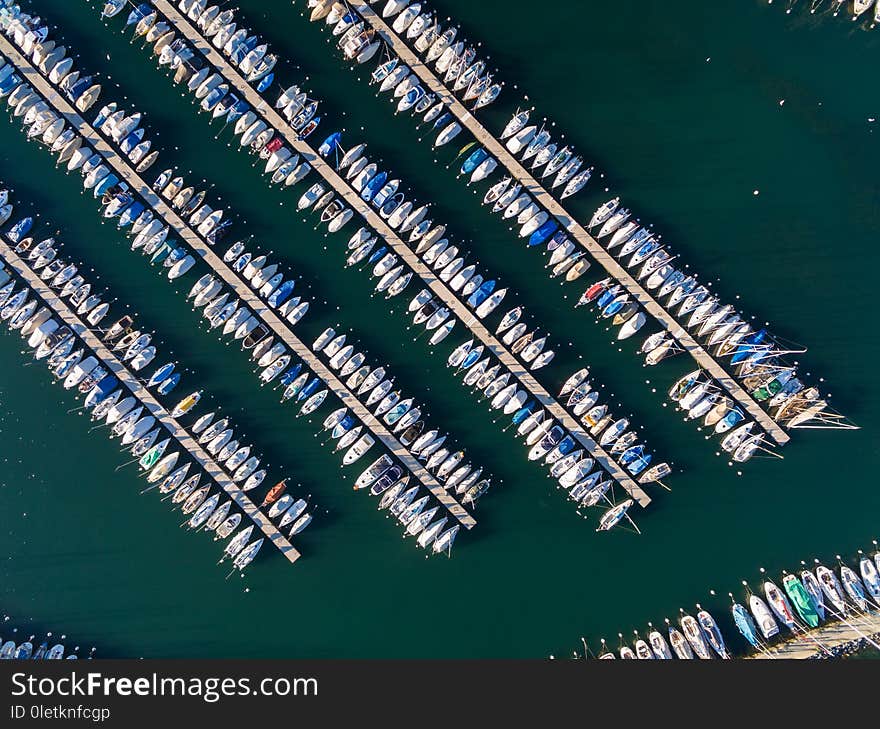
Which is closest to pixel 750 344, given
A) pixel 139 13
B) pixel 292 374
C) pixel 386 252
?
pixel 386 252

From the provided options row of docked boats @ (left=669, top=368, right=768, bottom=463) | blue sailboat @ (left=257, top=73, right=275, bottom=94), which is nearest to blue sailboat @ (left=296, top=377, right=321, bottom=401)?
blue sailboat @ (left=257, top=73, right=275, bottom=94)

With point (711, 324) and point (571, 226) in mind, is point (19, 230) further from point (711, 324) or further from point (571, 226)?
point (711, 324)

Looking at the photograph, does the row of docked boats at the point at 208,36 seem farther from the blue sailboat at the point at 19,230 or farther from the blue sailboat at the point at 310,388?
the blue sailboat at the point at 310,388

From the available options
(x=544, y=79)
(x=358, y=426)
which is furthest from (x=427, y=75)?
(x=358, y=426)

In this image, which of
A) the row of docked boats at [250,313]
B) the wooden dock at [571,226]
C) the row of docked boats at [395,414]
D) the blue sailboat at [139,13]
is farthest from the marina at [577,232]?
the row of docked boats at [250,313]

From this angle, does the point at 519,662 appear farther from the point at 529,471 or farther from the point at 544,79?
the point at 544,79

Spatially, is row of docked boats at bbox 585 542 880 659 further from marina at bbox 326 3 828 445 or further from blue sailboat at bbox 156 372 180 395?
blue sailboat at bbox 156 372 180 395

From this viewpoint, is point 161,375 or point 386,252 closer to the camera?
point 386,252
